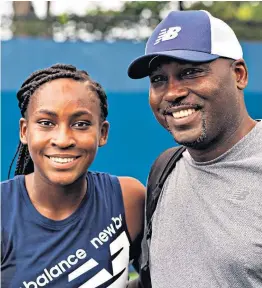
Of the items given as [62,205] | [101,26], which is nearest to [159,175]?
[62,205]

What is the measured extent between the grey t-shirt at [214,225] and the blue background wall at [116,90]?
15.1 feet

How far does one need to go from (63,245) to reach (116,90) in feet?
16.4

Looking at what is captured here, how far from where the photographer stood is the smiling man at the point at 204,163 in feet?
8.27

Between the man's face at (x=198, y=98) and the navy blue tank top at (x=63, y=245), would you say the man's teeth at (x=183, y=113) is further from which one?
the navy blue tank top at (x=63, y=245)

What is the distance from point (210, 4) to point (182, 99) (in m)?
15.2

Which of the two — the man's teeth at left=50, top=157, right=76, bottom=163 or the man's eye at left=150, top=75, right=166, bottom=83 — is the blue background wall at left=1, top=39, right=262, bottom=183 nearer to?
the man's eye at left=150, top=75, right=166, bottom=83

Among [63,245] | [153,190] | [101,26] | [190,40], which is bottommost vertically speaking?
[63,245]

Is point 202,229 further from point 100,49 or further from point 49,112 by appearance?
point 100,49

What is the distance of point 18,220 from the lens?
106 inches

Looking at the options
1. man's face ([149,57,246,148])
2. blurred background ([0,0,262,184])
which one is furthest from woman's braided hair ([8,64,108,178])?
blurred background ([0,0,262,184])

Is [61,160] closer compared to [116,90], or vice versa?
[61,160]

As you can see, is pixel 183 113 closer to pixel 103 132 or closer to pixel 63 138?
pixel 103 132

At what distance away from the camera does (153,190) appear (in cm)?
305

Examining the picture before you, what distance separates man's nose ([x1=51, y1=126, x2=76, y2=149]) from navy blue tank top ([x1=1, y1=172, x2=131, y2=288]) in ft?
1.05
